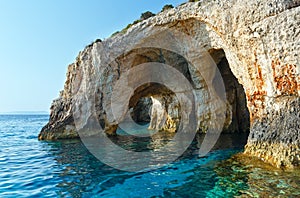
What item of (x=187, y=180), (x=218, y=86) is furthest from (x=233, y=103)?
(x=187, y=180)

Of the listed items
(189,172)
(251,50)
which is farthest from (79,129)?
(251,50)

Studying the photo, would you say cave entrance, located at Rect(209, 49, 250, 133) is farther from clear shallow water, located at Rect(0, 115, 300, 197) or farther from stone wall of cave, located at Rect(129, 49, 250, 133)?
clear shallow water, located at Rect(0, 115, 300, 197)

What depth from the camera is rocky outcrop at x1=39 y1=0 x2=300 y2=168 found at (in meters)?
9.72

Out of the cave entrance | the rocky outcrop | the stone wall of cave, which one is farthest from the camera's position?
the cave entrance

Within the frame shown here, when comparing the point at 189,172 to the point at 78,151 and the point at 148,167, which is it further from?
the point at 78,151

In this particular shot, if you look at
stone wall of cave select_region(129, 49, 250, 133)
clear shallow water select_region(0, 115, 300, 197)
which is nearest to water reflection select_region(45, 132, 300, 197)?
clear shallow water select_region(0, 115, 300, 197)

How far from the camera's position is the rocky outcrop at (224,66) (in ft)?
31.9

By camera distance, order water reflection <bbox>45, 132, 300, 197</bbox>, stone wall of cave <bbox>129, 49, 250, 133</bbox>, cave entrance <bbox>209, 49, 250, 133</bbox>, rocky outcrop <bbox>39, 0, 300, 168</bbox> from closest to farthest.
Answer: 1. water reflection <bbox>45, 132, 300, 197</bbox>
2. rocky outcrop <bbox>39, 0, 300, 168</bbox>
3. stone wall of cave <bbox>129, 49, 250, 133</bbox>
4. cave entrance <bbox>209, 49, 250, 133</bbox>

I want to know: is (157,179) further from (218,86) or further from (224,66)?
(224,66)

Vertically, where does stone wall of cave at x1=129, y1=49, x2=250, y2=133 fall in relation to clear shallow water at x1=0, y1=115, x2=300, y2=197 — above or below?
above

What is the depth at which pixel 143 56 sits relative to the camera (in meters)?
21.2

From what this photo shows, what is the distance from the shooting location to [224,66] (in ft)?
67.4

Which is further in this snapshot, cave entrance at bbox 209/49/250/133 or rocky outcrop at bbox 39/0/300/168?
cave entrance at bbox 209/49/250/133

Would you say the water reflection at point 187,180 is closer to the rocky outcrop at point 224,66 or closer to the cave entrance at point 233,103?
the rocky outcrop at point 224,66
